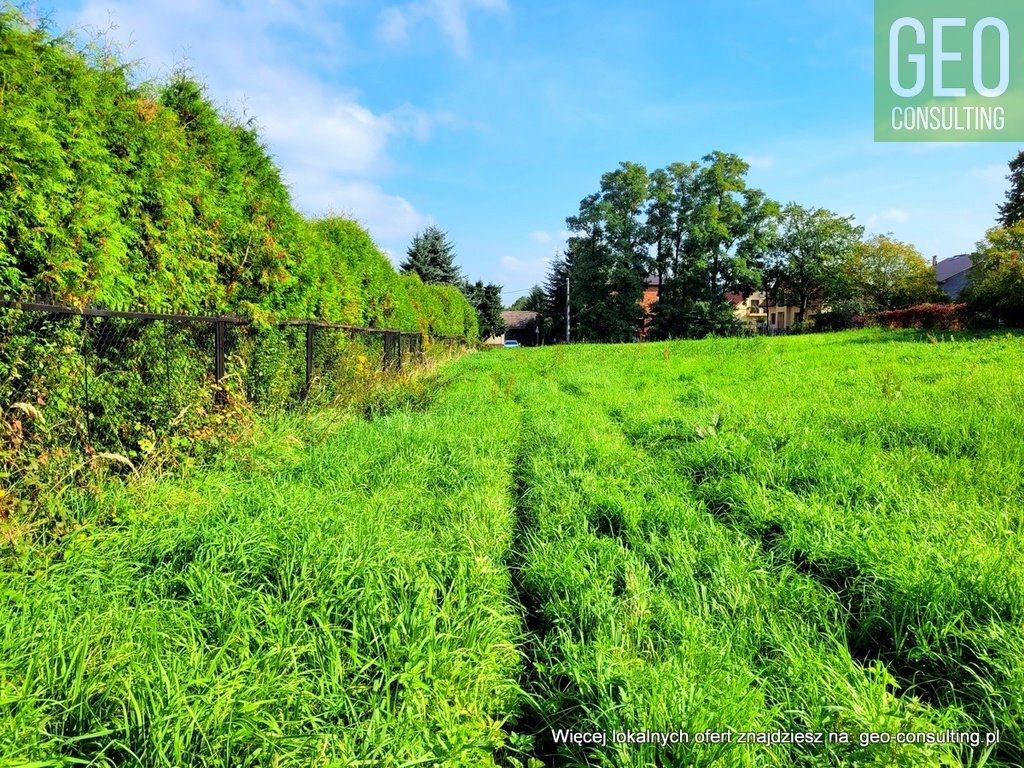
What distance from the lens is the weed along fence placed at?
3293 mm

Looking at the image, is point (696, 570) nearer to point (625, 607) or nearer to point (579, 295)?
point (625, 607)

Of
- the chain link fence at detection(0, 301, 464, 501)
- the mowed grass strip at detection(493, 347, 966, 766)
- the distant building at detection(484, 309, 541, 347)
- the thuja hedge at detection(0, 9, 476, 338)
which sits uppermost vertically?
the distant building at detection(484, 309, 541, 347)

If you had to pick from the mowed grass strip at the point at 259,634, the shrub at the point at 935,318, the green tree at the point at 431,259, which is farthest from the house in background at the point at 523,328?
the mowed grass strip at the point at 259,634

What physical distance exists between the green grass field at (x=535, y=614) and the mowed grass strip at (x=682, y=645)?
13 millimetres

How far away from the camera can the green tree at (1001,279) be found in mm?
16609

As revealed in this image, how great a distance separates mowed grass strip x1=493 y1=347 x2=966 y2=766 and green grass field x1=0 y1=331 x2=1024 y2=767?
0.01 m

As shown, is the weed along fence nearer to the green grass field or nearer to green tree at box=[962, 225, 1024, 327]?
the green grass field

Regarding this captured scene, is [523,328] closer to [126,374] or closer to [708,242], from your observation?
[708,242]

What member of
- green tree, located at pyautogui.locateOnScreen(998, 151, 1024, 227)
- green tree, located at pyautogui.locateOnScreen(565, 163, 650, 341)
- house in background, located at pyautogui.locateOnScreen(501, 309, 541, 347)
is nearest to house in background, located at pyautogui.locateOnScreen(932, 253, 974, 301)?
green tree, located at pyautogui.locateOnScreen(998, 151, 1024, 227)

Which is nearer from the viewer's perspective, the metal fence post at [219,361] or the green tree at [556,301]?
the metal fence post at [219,361]

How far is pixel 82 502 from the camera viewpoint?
3217 mm

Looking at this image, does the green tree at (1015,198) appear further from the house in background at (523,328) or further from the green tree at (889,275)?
the house in background at (523,328)

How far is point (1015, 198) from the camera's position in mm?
36000

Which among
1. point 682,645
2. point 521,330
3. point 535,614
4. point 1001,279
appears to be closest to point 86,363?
point 535,614
